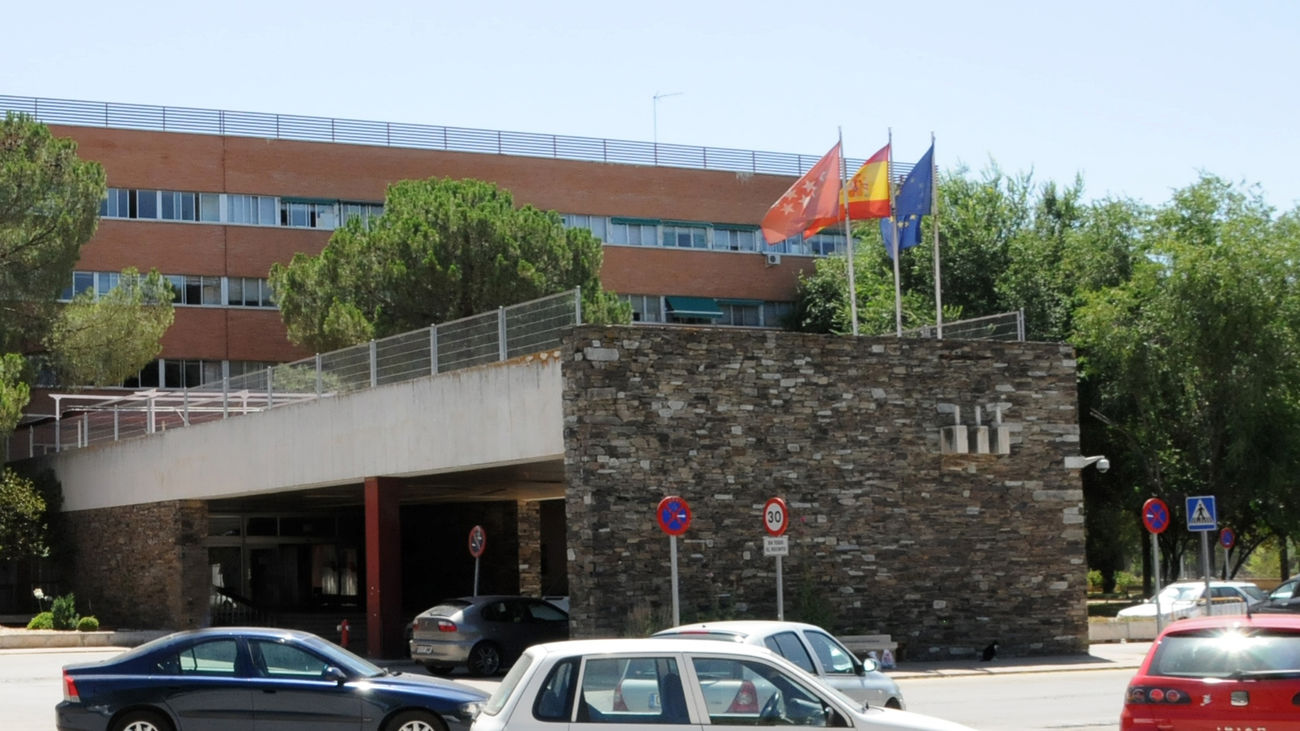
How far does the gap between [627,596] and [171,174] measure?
120 ft

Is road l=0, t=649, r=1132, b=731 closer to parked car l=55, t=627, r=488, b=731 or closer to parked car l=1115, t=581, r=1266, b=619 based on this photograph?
parked car l=55, t=627, r=488, b=731

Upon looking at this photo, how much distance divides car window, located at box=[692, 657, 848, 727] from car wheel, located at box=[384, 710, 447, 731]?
17.9 ft

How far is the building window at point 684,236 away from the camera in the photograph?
63.4 metres

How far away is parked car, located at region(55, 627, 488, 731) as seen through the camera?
14773 millimetres

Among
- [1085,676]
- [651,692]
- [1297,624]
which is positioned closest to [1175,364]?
[1085,676]

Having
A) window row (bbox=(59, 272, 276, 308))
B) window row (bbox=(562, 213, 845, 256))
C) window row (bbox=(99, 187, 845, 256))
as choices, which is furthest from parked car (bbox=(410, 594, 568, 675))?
window row (bbox=(562, 213, 845, 256))

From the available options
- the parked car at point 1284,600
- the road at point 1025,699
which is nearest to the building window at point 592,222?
the parked car at point 1284,600

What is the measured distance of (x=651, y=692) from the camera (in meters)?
9.93

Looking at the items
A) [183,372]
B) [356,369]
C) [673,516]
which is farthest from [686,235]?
[673,516]

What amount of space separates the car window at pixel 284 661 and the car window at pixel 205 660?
217mm

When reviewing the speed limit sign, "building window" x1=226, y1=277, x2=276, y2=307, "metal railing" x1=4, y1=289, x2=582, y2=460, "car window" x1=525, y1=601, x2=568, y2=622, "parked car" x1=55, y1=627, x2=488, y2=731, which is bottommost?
"car window" x1=525, y1=601, x2=568, y2=622

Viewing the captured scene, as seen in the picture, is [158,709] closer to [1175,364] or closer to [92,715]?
[92,715]

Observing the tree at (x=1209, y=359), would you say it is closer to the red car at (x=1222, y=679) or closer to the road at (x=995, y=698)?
the road at (x=995, y=698)

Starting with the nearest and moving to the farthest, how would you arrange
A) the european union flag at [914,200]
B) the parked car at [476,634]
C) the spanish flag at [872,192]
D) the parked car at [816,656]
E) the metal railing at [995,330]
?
the parked car at [816,656], the parked car at [476,634], the metal railing at [995,330], the spanish flag at [872,192], the european union flag at [914,200]
